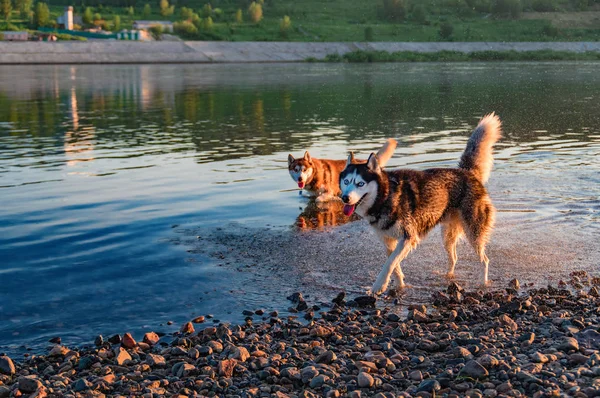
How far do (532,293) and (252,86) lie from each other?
49543 mm

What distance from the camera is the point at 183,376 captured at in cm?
716

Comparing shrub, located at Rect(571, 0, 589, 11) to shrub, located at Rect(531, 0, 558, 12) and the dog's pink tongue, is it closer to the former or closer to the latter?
shrub, located at Rect(531, 0, 558, 12)

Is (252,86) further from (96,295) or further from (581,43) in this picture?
(581,43)

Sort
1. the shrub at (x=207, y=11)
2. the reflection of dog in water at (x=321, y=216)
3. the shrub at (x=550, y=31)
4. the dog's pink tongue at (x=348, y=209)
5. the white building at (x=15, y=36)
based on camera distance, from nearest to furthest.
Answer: the dog's pink tongue at (x=348, y=209)
the reflection of dog in water at (x=321, y=216)
the white building at (x=15, y=36)
the shrub at (x=550, y=31)
the shrub at (x=207, y=11)

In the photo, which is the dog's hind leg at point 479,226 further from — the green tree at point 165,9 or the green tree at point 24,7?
the green tree at point 165,9

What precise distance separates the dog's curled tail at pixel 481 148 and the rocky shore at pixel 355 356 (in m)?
2.17

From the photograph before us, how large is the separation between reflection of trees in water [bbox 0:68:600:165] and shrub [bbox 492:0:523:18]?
120m

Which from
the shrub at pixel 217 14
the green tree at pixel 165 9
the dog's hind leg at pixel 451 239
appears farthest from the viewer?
the green tree at pixel 165 9

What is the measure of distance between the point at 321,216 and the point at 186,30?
12505 cm

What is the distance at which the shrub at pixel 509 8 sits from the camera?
561ft

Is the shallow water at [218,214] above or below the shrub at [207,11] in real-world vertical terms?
below

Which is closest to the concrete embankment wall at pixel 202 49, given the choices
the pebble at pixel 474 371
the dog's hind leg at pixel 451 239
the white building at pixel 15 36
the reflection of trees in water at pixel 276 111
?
the white building at pixel 15 36

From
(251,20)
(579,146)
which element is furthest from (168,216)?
(251,20)

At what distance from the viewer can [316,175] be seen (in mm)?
16828
